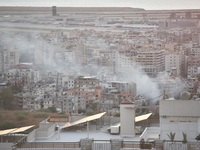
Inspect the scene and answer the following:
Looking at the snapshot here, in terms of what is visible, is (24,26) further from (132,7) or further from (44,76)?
(44,76)

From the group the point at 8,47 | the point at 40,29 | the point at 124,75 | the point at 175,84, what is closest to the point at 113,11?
the point at 40,29

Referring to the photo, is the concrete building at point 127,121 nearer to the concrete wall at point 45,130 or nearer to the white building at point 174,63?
the concrete wall at point 45,130

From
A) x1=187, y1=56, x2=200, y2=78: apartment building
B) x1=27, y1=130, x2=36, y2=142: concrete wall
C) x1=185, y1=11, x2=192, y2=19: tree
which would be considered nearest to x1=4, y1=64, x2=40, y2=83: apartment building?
x1=187, y1=56, x2=200, y2=78: apartment building

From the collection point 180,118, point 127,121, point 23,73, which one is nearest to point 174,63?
point 23,73

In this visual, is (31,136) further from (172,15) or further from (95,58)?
(172,15)

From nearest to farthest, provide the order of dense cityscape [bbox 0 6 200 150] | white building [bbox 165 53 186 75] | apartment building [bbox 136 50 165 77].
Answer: dense cityscape [bbox 0 6 200 150], white building [bbox 165 53 186 75], apartment building [bbox 136 50 165 77]

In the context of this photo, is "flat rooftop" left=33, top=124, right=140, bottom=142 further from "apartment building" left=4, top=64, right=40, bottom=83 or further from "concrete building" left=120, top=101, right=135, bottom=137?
"apartment building" left=4, top=64, right=40, bottom=83
